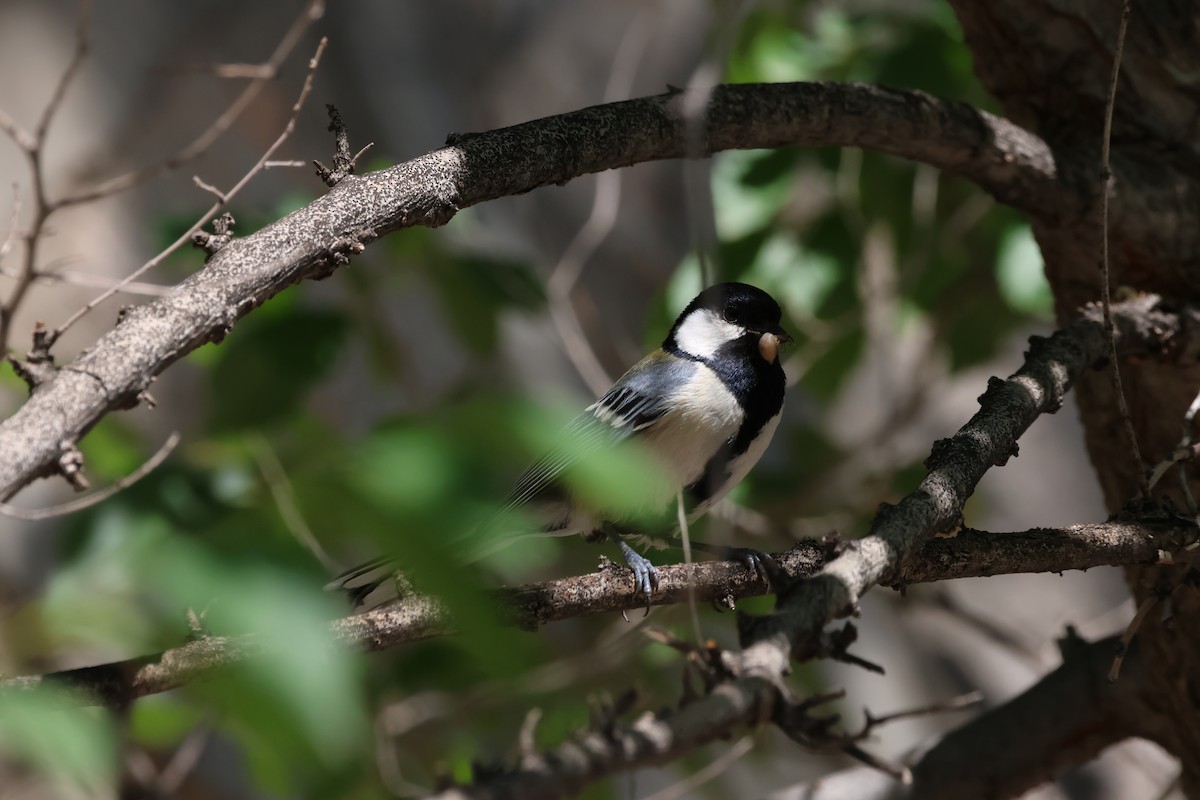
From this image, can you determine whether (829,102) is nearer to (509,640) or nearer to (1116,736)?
(509,640)

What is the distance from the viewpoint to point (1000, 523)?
394cm

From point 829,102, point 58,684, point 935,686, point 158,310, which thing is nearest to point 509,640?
point 158,310

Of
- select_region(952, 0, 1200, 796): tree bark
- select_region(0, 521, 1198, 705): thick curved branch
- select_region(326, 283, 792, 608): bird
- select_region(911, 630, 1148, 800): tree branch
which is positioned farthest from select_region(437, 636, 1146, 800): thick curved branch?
select_region(0, 521, 1198, 705): thick curved branch

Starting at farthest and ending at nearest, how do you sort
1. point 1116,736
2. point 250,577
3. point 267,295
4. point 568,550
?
point 568,550 < point 1116,736 < point 267,295 < point 250,577

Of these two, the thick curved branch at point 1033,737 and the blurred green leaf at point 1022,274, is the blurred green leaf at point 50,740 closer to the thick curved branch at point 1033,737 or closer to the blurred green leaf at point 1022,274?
the thick curved branch at point 1033,737

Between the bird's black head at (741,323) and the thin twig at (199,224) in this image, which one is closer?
the thin twig at (199,224)

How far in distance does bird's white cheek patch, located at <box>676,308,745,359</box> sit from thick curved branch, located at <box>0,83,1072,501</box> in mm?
690

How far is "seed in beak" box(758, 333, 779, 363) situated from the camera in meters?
2.39

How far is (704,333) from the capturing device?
99.1 inches

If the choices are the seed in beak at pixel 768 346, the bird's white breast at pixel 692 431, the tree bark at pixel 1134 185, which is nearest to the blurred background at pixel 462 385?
the bird's white breast at pixel 692 431

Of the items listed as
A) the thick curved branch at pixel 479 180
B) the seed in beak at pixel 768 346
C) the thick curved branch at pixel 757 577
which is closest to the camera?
the thick curved branch at pixel 479 180

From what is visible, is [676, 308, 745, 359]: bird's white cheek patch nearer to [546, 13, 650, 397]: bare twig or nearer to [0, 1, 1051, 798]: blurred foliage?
[0, 1, 1051, 798]: blurred foliage

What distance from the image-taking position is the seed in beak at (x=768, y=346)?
239cm

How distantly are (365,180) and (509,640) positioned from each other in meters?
0.61
